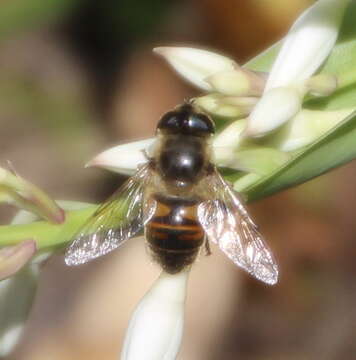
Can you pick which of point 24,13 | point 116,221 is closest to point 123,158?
point 116,221

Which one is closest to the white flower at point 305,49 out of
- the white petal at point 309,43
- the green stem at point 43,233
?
the white petal at point 309,43

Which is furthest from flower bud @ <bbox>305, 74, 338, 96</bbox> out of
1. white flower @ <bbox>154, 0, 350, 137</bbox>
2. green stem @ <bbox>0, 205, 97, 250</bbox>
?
green stem @ <bbox>0, 205, 97, 250</bbox>

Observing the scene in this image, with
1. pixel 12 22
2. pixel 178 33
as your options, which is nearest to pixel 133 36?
pixel 178 33

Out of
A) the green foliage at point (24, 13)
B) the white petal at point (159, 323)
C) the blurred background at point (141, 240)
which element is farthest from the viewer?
the blurred background at point (141, 240)

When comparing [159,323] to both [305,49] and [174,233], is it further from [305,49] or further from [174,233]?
[305,49]

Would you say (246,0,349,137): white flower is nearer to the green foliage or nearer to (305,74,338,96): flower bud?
(305,74,338,96): flower bud

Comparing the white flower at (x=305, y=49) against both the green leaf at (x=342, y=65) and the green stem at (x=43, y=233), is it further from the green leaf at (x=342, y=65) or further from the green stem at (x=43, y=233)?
the green stem at (x=43, y=233)

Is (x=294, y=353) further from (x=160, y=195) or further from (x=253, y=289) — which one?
(x=160, y=195)
